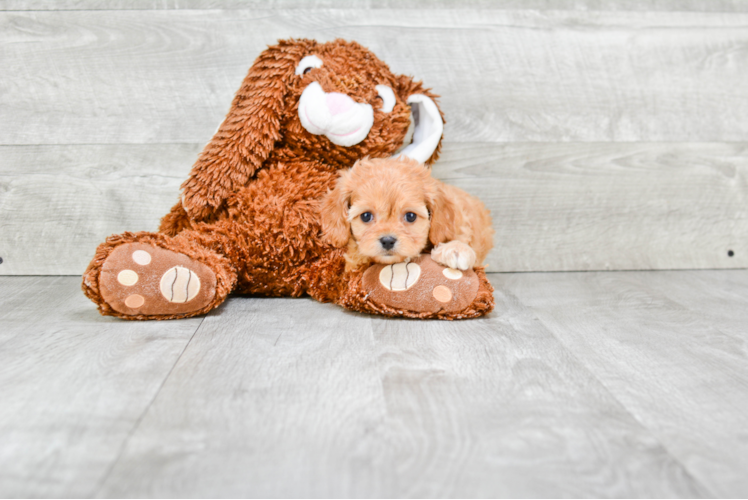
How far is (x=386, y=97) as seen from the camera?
1.17 meters

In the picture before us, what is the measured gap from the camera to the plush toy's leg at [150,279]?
99 centimetres

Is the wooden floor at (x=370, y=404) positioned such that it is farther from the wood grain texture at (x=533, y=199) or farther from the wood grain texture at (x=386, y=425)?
the wood grain texture at (x=533, y=199)

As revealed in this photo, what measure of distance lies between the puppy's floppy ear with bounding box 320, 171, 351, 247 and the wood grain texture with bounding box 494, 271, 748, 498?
0.40 metres

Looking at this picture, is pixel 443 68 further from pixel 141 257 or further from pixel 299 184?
pixel 141 257

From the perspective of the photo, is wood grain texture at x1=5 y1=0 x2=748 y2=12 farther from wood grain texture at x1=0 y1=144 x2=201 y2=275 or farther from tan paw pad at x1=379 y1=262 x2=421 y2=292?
tan paw pad at x1=379 y1=262 x2=421 y2=292

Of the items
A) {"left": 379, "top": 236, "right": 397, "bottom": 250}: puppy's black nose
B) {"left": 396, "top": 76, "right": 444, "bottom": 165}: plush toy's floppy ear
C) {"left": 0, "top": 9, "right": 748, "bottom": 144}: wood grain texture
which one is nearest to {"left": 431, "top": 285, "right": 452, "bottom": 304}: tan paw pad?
{"left": 379, "top": 236, "right": 397, "bottom": 250}: puppy's black nose

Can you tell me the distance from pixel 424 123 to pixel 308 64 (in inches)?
10.5

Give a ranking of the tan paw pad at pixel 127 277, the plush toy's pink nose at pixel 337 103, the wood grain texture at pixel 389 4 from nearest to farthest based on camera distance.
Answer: the tan paw pad at pixel 127 277, the plush toy's pink nose at pixel 337 103, the wood grain texture at pixel 389 4

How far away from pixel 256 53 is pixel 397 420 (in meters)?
0.99

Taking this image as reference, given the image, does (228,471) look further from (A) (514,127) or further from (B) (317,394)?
(A) (514,127)

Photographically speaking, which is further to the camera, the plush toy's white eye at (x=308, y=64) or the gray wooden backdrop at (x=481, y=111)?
the gray wooden backdrop at (x=481, y=111)

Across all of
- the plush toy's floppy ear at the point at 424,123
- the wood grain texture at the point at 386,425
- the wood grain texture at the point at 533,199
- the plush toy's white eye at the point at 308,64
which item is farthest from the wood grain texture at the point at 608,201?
the wood grain texture at the point at 386,425

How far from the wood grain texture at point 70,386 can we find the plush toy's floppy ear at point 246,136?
10.3 inches

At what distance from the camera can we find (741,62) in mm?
1506
